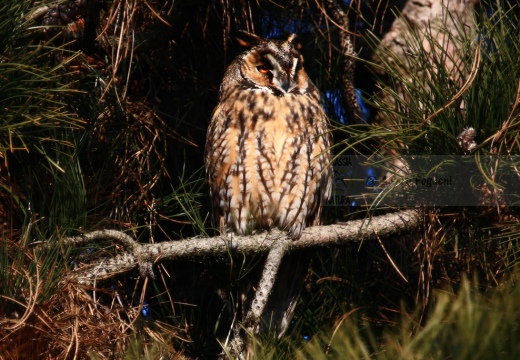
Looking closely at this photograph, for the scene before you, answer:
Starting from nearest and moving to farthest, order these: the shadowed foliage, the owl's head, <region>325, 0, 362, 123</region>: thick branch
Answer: the shadowed foliage
<region>325, 0, 362, 123</region>: thick branch
the owl's head

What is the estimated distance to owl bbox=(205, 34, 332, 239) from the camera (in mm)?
2234

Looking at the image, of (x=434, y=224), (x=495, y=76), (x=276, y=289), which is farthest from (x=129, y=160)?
(x=495, y=76)

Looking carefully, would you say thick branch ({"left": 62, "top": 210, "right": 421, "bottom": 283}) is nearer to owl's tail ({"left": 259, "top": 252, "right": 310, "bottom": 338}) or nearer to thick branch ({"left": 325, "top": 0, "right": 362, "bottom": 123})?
owl's tail ({"left": 259, "top": 252, "right": 310, "bottom": 338})

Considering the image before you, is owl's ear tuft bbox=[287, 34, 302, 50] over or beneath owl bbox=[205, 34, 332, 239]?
over

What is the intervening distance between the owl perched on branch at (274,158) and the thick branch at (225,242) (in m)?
0.38

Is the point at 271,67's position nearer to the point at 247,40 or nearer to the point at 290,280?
the point at 247,40

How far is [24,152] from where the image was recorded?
1.87 meters

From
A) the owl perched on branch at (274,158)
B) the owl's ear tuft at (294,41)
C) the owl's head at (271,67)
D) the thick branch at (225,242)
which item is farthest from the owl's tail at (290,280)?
the owl's ear tuft at (294,41)

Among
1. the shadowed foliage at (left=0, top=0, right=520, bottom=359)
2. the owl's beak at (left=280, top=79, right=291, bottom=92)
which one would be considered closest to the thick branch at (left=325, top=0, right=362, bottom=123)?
the shadowed foliage at (left=0, top=0, right=520, bottom=359)

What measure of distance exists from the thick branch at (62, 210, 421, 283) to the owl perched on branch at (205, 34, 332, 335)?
381 millimetres

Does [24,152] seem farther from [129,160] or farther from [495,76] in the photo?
[495,76]

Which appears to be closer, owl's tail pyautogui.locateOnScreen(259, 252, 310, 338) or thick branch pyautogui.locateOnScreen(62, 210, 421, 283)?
thick branch pyautogui.locateOnScreen(62, 210, 421, 283)

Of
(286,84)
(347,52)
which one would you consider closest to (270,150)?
(286,84)

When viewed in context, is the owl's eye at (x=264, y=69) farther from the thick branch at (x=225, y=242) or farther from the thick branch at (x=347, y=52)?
the thick branch at (x=225, y=242)
